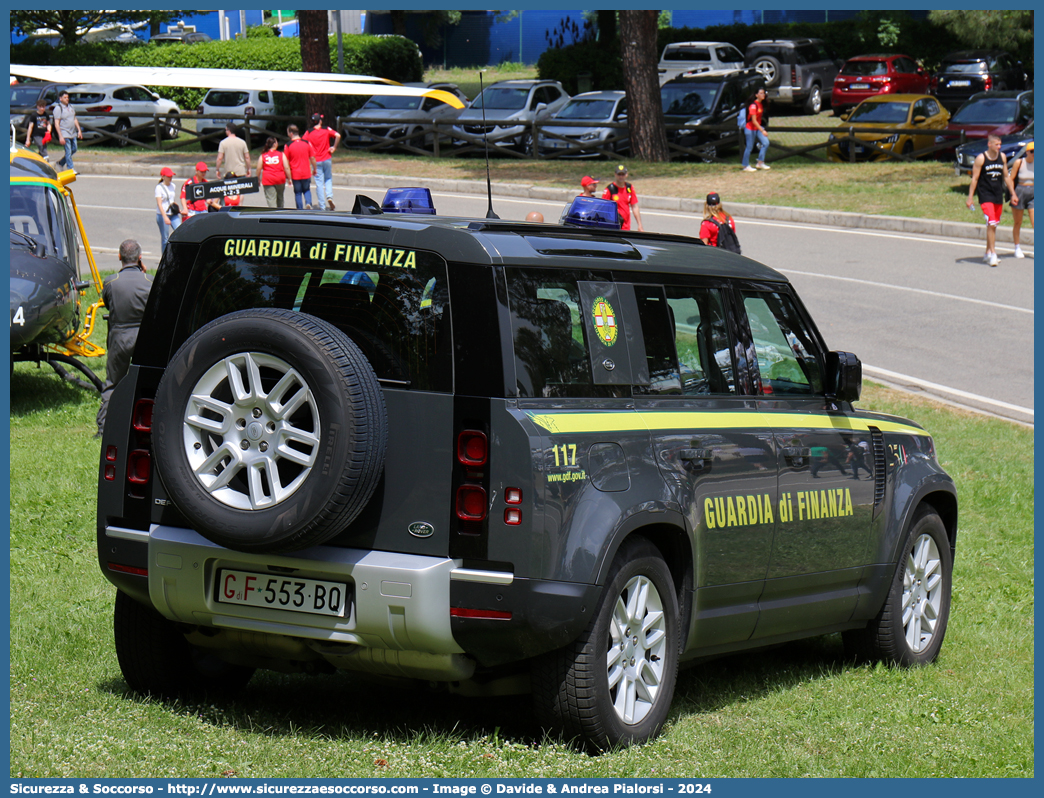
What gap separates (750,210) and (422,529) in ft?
71.5

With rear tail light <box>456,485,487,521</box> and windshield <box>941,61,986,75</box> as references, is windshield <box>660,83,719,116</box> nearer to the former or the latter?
windshield <box>941,61,986,75</box>

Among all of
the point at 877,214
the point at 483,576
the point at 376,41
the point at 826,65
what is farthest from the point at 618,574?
the point at 376,41

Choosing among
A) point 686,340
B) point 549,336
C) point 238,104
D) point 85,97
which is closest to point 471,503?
point 549,336

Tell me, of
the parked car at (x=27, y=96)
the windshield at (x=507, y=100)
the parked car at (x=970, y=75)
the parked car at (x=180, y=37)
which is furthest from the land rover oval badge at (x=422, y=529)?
the parked car at (x=180, y=37)

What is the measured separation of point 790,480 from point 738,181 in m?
23.2

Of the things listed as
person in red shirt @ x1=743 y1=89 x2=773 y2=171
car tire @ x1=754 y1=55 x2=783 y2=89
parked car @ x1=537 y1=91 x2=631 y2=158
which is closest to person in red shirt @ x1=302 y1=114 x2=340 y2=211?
parked car @ x1=537 y1=91 x2=631 y2=158

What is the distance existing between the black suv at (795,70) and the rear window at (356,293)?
39950 millimetres

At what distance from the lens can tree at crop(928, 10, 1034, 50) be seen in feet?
130

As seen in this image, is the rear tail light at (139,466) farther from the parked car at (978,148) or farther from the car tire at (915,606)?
the parked car at (978,148)

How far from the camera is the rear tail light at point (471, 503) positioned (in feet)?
14.8

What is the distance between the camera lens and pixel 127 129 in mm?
35062

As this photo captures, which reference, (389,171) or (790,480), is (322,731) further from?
(389,171)

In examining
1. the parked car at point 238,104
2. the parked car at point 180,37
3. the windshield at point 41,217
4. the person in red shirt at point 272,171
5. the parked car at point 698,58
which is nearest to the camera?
the windshield at point 41,217

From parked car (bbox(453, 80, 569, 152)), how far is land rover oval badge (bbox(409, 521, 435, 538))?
91.0 ft
